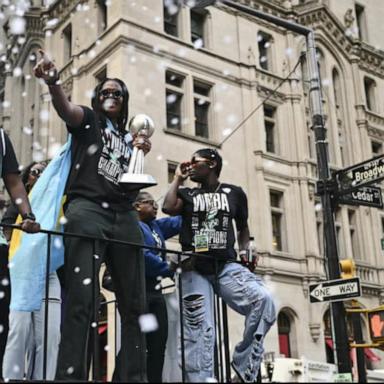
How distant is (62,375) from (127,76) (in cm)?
1541

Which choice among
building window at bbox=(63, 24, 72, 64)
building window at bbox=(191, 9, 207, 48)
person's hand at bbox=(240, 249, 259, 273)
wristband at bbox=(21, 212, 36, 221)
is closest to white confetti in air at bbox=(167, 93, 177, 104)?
building window at bbox=(191, 9, 207, 48)

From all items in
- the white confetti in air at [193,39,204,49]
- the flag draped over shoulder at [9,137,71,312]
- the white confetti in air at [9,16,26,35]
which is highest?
the white confetti in air at [9,16,26,35]

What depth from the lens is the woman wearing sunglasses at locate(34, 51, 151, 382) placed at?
336 cm

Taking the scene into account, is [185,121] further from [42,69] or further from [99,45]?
[42,69]

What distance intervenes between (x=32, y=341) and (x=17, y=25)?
72.8 feet

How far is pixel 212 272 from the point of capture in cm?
417

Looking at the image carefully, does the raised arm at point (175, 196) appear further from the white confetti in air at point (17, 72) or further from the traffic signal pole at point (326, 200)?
the white confetti in air at point (17, 72)

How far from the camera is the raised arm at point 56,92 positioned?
3207 mm

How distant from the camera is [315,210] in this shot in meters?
21.3

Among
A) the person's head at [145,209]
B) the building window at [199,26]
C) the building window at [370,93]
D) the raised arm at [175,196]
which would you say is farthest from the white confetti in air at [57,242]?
the building window at [370,93]

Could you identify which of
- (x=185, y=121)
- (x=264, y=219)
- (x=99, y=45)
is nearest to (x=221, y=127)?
(x=185, y=121)

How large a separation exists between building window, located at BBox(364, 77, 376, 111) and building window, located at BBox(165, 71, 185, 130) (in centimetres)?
914

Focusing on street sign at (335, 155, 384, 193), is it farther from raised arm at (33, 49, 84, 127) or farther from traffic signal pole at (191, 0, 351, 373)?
raised arm at (33, 49, 84, 127)

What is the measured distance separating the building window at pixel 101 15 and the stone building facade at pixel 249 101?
32mm
